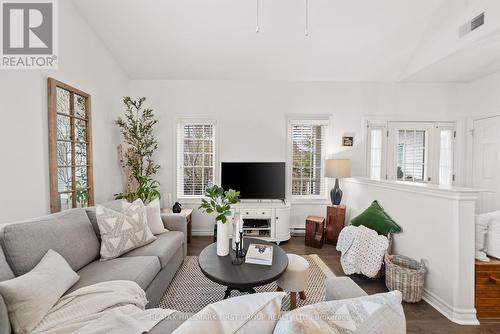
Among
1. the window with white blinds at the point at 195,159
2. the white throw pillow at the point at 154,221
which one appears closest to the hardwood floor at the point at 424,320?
the white throw pillow at the point at 154,221

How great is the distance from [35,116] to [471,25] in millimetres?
5009

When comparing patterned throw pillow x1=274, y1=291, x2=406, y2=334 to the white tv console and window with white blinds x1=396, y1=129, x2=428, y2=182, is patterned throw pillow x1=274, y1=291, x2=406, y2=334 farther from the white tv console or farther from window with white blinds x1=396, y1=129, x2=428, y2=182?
window with white blinds x1=396, y1=129, x2=428, y2=182

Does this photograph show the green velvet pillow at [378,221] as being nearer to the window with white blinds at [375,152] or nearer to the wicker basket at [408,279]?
the wicker basket at [408,279]

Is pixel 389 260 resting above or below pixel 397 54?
below

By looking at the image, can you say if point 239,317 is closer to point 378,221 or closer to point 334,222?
point 378,221

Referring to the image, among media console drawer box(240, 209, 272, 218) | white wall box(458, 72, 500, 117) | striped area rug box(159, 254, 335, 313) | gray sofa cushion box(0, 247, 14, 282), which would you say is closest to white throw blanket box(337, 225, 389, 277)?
striped area rug box(159, 254, 335, 313)

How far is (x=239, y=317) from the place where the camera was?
0.69 m

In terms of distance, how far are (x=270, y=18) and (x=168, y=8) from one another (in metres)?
1.31

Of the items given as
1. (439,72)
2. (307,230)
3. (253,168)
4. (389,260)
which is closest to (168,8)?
(253,168)

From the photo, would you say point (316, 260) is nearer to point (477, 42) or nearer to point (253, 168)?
point (253, 168)

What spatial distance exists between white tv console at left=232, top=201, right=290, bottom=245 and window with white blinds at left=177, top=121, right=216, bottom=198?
2.93 feet

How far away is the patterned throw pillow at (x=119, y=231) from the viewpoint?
77.1 inches

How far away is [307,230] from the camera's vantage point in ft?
11.4

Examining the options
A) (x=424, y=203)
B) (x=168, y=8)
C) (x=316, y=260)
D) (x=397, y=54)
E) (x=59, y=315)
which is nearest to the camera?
(x=59, y=315)
